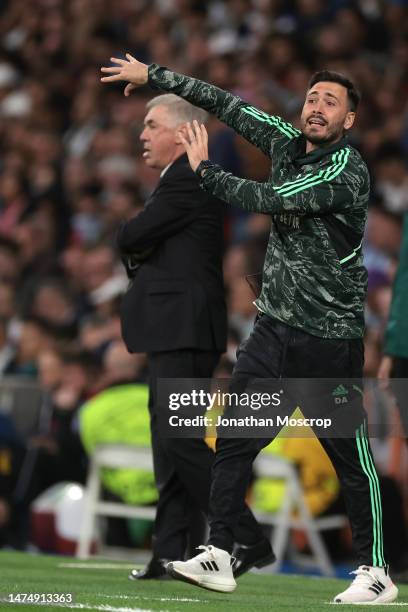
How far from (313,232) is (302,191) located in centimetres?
18

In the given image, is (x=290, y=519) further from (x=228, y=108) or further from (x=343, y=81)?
(x=343, y=81)

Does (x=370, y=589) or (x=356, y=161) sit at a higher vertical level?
(x=356, y=161)

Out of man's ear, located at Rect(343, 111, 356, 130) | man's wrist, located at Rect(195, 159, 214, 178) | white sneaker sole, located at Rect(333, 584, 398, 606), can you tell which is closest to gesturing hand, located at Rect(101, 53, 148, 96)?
man's wrist, located at Rect(195, 159, 214, 178)

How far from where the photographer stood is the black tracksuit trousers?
5473 millimetres

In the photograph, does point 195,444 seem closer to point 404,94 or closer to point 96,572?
point 96,572

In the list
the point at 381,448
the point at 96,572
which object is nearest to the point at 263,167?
the point at 381,448

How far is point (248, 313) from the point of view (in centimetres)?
1001

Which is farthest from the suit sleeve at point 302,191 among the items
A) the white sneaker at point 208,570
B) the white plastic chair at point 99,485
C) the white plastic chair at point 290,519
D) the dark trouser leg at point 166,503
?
the white plastic chair at point 99,485

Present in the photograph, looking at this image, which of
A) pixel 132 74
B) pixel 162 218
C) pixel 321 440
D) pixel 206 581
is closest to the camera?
pixel 206 581

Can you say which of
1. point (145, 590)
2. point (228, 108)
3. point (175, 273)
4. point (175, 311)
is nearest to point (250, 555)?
point (145, 590)

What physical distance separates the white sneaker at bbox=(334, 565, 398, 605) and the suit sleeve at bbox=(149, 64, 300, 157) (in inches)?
62.7

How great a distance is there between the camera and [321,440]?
18.4 feet

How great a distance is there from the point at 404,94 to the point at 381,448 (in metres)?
3.87

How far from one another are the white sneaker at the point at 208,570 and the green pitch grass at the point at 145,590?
0.07 meters
